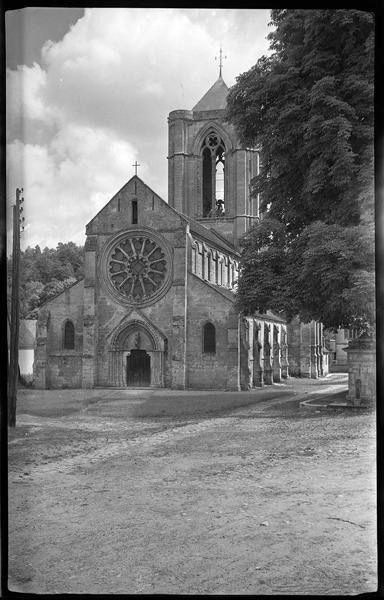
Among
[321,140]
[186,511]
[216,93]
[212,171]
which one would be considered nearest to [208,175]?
[212,171]

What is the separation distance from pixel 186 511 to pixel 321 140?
554 centimetres

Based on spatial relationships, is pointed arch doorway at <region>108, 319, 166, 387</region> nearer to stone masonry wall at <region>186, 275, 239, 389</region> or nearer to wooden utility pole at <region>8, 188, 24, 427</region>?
stone masonry wall at <region>186, 275, 239, 389</region>

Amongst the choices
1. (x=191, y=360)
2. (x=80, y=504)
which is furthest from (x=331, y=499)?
(x=191, y=360)

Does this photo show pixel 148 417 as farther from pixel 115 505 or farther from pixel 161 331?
pixel 161 331

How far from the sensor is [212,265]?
92.4 feet

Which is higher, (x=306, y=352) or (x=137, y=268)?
(x=137, y=268)

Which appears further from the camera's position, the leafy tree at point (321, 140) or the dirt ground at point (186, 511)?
the leafy tree at point (321, 140)

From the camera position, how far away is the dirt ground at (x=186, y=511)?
4.86 meters

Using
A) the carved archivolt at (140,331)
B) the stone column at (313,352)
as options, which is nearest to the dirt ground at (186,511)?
the carved archivolt at (140,331)

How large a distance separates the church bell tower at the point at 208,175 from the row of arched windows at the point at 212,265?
260cm

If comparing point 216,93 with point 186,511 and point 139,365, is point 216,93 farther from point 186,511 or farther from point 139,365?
point 139,365

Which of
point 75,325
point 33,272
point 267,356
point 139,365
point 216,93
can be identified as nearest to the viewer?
point 33,272

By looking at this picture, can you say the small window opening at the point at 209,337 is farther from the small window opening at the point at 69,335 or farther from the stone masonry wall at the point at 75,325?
the small window opening at the point at 69,335

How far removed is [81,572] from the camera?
495 cm
